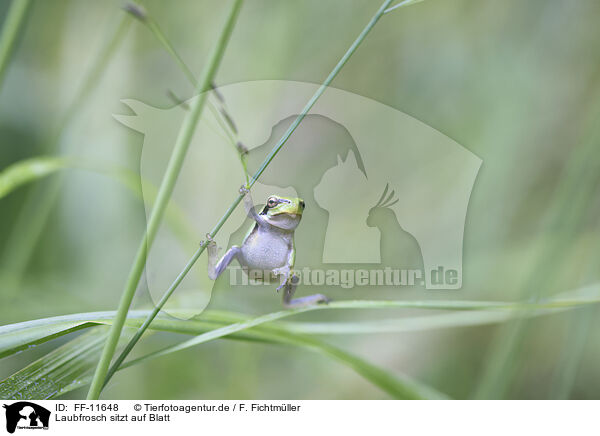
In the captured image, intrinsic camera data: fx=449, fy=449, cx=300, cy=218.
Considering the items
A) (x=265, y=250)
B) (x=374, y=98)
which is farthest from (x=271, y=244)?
(x=374, y=98)

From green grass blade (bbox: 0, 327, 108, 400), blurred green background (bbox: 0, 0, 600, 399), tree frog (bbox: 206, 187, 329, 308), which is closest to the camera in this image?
green grass blade (bbox: 0, 327, 108, 400)

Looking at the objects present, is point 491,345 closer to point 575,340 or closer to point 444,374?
point 444,374

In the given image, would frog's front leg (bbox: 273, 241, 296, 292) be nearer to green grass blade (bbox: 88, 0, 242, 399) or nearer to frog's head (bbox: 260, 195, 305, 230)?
frog's head (bbox: 260, 195, 305, 230)

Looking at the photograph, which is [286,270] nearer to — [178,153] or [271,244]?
[271,244]

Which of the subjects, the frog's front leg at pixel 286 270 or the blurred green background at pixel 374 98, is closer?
the frog's front leg at pixel 286 270

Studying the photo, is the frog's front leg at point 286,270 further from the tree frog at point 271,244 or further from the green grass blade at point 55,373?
the green grass blade at point 55,373

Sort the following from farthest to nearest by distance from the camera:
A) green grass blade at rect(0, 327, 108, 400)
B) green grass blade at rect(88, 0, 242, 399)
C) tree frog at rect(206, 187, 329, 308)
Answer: tree frog at rect(206, 187, 329, 308) → green grass blade at rect(0, 327, 108, 400) → green grass blade at rect(88, 0, 242, 399)
